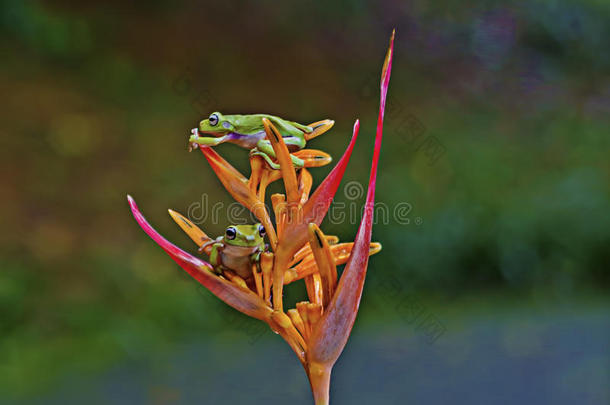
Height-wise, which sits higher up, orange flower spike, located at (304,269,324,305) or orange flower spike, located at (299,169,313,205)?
orange flower spike, located at (299,169,313,205)

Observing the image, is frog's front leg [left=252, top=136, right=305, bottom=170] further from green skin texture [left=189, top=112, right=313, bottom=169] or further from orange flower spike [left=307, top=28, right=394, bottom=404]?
orange flower spike [left=307, top=28, right=394, bottom=404]

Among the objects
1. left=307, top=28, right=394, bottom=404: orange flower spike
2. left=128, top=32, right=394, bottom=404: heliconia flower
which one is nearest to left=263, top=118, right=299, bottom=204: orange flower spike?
left=128, top=32, right=394, bottom=404: heliconia flower

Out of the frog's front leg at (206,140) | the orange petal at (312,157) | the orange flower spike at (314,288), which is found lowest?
the orange flower spike at (314,288)

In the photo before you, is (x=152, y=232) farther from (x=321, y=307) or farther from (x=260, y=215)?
(x=321, y=307)

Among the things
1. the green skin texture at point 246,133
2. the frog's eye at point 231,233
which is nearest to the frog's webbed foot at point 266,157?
the green skin texture at point 246,133

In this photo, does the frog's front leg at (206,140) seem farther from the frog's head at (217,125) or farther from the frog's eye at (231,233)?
the frog's eye at (231,233)

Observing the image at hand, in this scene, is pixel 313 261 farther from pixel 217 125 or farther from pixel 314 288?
pixel 217 125

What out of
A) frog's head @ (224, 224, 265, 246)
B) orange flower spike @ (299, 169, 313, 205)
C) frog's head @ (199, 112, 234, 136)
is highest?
frog's head @ (199, 112, 234, 136)
